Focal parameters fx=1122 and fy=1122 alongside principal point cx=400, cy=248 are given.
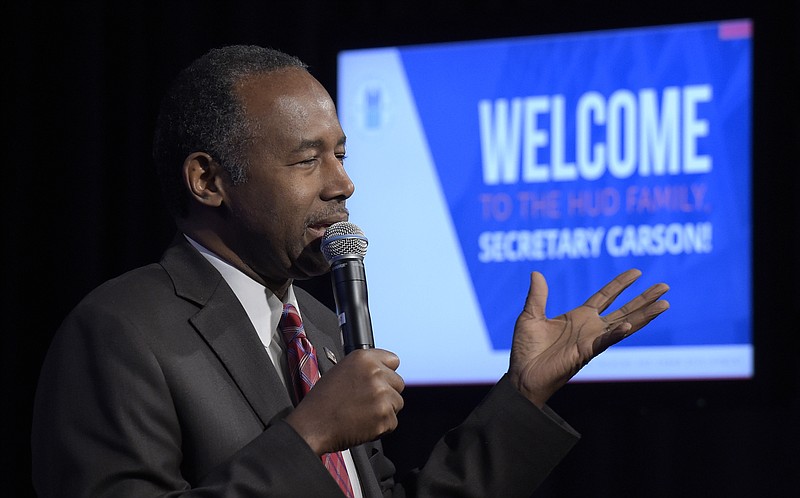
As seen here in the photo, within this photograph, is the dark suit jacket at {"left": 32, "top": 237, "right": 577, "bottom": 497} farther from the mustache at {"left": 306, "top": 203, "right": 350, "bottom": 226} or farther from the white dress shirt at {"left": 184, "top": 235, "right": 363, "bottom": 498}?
the mustache at {"left": 306, "top": 203, "right": 350, "bottom": 226}

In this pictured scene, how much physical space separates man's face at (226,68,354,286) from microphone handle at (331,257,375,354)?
11cm

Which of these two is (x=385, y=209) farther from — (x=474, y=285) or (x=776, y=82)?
(x=776, y=82)

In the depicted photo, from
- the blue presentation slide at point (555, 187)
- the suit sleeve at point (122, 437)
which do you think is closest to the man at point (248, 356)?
the suit sleeve at point (122, 437)

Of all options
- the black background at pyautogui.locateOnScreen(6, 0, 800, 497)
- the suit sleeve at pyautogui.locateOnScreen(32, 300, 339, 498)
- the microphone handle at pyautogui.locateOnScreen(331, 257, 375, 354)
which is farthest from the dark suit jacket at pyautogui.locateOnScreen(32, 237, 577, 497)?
the black background at pyautogui.locateOnScreen(6, 0, 800, 497)

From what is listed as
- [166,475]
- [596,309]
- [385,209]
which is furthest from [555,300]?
[166,475]

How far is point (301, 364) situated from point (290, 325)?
0.24 feet

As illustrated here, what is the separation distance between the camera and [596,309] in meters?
1.79

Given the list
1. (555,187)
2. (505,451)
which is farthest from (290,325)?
(555,187)

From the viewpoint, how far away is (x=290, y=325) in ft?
5.57

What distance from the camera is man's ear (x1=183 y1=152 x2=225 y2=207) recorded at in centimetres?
172

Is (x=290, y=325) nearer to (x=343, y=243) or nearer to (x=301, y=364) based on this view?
(x=301, y=364)

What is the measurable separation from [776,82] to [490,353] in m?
1.00

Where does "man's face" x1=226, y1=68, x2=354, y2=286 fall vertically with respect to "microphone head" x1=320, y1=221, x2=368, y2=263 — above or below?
above

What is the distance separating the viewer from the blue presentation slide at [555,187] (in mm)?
2820
